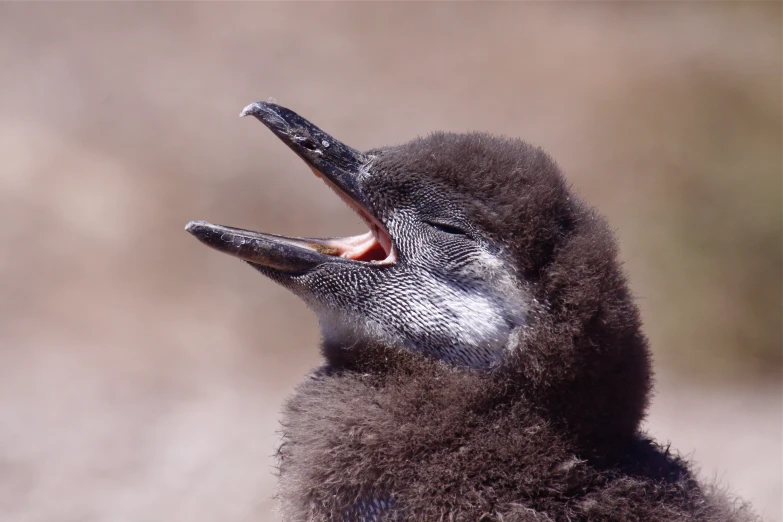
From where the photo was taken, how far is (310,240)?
2420mm

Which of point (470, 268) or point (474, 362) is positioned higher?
point (470, 268)

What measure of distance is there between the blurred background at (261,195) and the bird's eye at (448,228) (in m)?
2.42

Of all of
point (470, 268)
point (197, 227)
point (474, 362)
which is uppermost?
point (197, 227)

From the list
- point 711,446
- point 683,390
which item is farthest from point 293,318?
point 711,446

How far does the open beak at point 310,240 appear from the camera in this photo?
2264 millimetres

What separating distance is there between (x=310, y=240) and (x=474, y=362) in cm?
63

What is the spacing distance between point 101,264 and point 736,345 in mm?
5788

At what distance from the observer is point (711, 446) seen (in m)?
5.35

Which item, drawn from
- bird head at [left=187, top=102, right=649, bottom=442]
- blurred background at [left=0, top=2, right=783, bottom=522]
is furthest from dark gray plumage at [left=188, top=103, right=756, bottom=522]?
blurred background at [left=0, top=2, right=783, bottom=522]

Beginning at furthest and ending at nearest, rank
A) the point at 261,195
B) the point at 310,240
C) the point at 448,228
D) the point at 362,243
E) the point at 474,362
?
the point at 261,195
the point at 362,243
the point at 310,240
the point at 448,228
the point at 474,362

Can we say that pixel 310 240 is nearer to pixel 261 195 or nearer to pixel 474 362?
pixel 474 362

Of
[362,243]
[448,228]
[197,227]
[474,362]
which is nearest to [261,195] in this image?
[362,243]

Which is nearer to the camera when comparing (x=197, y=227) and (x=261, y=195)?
(x=197, y=227)

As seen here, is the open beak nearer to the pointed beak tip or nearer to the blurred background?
the pointed beak tip
